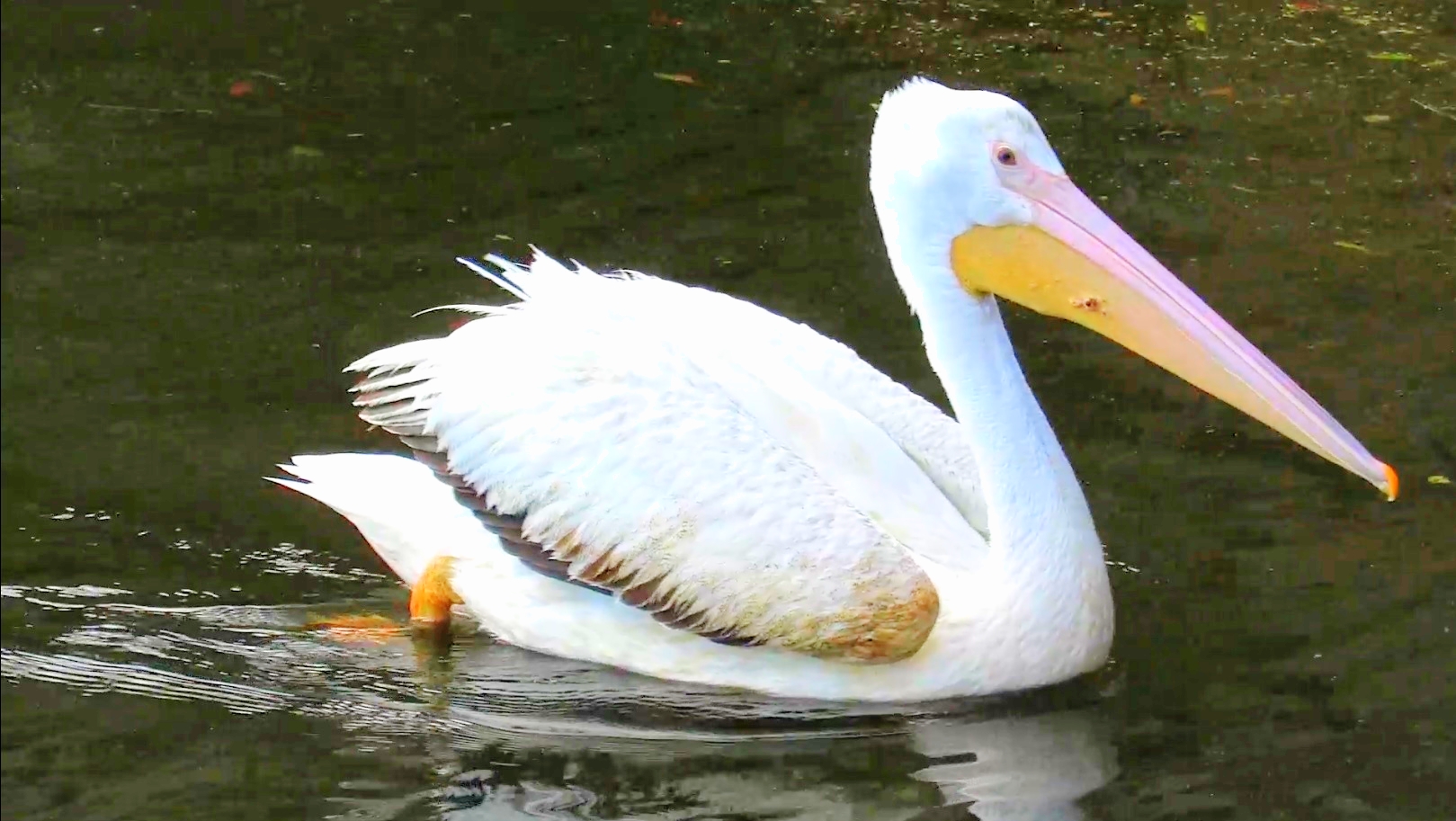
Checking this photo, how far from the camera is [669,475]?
13.8ft

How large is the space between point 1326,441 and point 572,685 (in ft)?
5.39

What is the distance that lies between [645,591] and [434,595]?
63 cm

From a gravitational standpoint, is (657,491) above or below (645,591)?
above

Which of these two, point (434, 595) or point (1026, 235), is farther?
point (434, 595)

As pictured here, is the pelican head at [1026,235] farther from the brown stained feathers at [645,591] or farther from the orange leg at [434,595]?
the orange leg at [434,595]

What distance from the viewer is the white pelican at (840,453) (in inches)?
161

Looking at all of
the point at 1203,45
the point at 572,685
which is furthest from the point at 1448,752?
the point at 1203,45

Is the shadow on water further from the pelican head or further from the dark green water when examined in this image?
the pelican head

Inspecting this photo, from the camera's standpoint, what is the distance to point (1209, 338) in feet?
13.4

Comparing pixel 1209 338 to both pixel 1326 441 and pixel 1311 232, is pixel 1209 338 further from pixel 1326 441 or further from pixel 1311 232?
pixel 1311 232

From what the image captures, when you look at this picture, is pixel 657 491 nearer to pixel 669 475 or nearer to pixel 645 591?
pixel 669 475

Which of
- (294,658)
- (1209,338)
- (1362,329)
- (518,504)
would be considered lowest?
(294,658)

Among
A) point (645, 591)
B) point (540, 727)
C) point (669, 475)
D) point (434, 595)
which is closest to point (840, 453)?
point (669, 475)

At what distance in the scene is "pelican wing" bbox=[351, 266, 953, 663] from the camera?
4.07 meters
